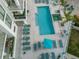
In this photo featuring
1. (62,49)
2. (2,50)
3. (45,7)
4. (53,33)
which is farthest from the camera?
(45,7)

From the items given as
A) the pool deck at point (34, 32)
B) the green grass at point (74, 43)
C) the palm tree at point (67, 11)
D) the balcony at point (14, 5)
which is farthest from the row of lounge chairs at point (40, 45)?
the balcony at point (14, 5)

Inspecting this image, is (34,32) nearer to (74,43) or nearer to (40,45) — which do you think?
(40,45)

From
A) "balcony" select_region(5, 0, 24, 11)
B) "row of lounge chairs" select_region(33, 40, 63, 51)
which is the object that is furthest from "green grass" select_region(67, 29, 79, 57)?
"balcony" select_region(5, 0, 24, 11)

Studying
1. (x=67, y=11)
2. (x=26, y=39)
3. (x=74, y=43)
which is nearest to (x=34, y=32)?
(x=26, y=39)

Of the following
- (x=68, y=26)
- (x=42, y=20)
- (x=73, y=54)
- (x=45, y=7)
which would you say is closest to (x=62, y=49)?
(x=73, y=54)

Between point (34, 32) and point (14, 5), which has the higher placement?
point (14, 5)

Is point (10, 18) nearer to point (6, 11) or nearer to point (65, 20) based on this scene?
point (6, 11)
